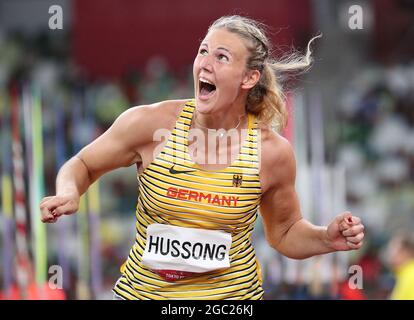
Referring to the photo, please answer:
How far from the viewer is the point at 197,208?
Result: 11.9 feet

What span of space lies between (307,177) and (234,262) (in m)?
3.84

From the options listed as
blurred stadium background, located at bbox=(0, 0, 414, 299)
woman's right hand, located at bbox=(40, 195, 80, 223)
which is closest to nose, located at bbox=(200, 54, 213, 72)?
woman's right hand, located at bbox=(40, 195, 80, 223)

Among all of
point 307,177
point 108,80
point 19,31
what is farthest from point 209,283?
point 19,31

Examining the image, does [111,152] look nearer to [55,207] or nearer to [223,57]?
[55,207]

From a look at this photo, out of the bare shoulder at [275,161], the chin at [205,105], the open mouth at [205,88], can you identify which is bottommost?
the bare shoulder at [275,161]

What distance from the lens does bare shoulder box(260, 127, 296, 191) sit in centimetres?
372

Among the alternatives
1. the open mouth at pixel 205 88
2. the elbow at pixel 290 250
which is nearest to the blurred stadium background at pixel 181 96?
the elbow at pixel 290 250

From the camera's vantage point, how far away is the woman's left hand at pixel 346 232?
12.1 feet

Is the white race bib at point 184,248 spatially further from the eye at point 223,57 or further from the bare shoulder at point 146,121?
the eye at point 223,57

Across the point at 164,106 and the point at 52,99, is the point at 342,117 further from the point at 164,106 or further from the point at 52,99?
the point at 164,106

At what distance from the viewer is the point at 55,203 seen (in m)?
3.45

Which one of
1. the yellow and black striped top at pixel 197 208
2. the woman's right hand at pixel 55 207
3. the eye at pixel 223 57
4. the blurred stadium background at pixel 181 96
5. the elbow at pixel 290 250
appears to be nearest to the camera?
the woman's right hand at pixel 55 207

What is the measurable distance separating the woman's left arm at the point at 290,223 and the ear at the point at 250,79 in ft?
0.83

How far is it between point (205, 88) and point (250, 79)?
20 cm
